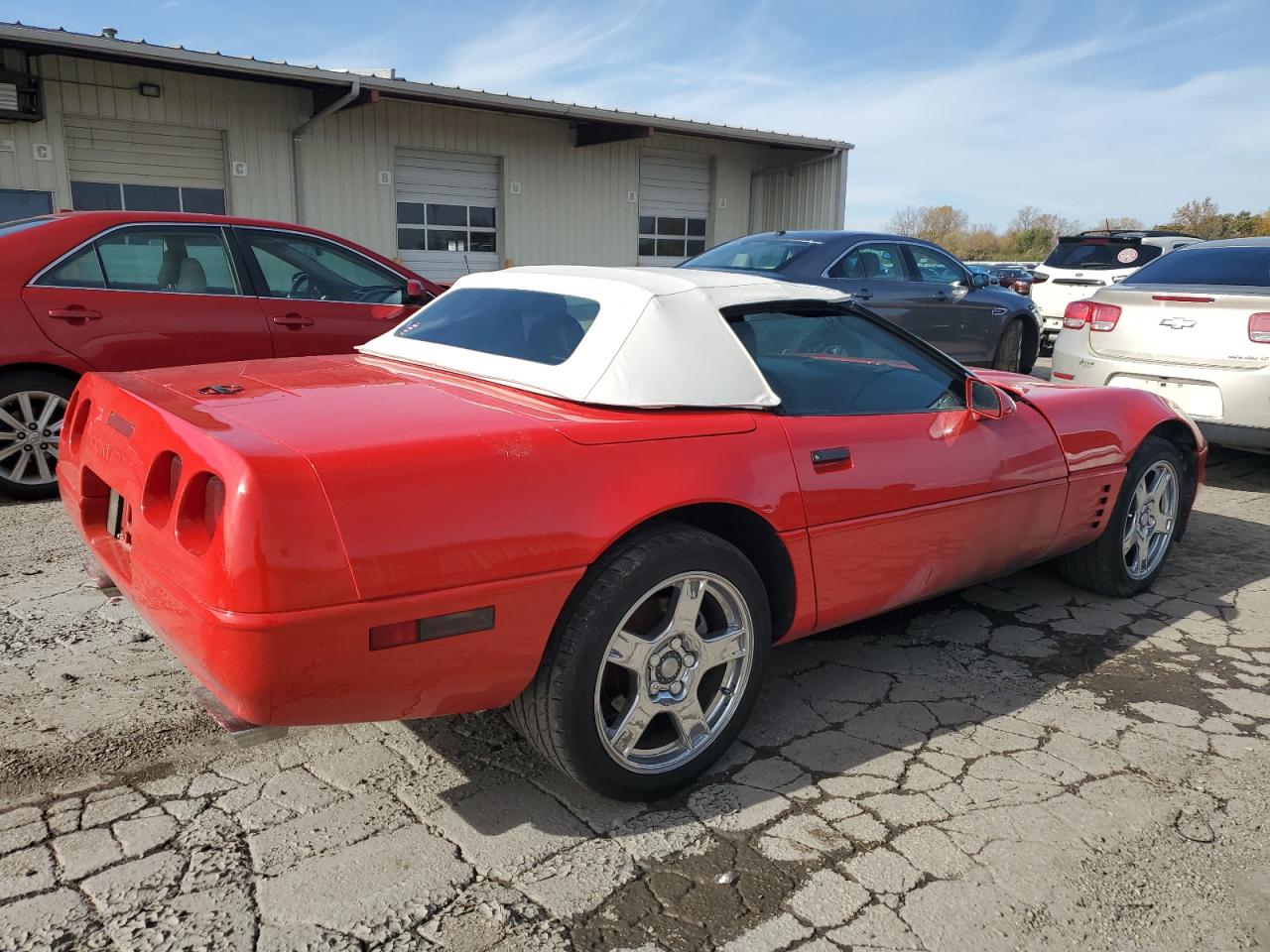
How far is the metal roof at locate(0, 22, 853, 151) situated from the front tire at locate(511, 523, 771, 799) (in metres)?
10.2

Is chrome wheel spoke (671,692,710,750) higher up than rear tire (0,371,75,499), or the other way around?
rear tire (0,371,75,499)

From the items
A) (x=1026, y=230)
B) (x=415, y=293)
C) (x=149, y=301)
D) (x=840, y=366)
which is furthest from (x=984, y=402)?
(x=1026, y=230)

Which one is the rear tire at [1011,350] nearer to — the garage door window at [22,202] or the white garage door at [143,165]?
the white garage door at [143,165]

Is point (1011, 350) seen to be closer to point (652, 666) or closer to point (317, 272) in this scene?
point (317, 272)

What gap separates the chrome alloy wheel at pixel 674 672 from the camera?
8.52ft

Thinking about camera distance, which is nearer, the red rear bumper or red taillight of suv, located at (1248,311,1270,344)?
the red rear bumper

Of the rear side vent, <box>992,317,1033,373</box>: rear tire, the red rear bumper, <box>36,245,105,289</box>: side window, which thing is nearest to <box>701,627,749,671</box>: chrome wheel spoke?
the red rear bumper

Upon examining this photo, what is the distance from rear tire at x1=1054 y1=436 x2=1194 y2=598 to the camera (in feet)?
13.8

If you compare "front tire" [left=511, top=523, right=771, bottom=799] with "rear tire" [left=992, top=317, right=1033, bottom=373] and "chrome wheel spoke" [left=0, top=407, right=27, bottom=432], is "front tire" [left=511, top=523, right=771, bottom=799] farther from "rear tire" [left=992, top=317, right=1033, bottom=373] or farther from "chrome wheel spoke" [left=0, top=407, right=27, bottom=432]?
"rear tire" [left=992, top=317, right=1033, bottom=373]

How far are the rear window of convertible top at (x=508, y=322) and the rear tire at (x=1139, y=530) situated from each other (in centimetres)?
249

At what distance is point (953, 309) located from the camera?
9273mm

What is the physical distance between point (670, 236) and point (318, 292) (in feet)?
37.9

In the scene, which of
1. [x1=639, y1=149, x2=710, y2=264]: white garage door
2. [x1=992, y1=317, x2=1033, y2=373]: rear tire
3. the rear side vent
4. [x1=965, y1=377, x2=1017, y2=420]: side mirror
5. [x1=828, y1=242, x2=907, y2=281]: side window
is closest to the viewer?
[x1=965, y1=377, x2=1017, y2=420]: side mirror

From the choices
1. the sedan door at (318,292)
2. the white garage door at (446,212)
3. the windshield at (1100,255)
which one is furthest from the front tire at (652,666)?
the white garage door at (446,212)
